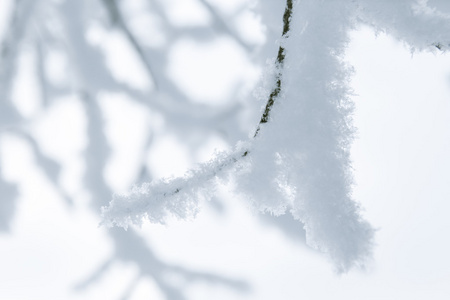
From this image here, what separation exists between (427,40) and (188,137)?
1.32 ft

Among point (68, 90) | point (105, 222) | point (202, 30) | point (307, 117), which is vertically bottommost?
point (105, 222)

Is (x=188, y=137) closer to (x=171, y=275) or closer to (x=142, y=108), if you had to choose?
(x=142, y=108)

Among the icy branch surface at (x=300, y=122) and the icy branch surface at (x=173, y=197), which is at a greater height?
the icy branch surface at (x=300, y=122)

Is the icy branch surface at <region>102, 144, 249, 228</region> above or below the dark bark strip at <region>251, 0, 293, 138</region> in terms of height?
below

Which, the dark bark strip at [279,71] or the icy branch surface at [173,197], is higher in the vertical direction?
the dark bark strip at [279,71]

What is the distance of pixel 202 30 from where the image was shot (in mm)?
635

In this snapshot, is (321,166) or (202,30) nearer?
(321,166)

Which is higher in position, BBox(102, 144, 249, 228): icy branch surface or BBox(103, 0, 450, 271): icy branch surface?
BBox(103, 0, 450, 271): icy branch surface

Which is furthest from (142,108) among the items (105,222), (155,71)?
(105,222)

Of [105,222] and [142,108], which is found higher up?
[142,108]

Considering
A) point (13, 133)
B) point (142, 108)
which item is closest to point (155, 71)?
point (142, 108)

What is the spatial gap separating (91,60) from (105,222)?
370 mm

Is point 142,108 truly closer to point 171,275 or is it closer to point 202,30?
point 202,30

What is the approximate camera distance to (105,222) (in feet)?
1.10
